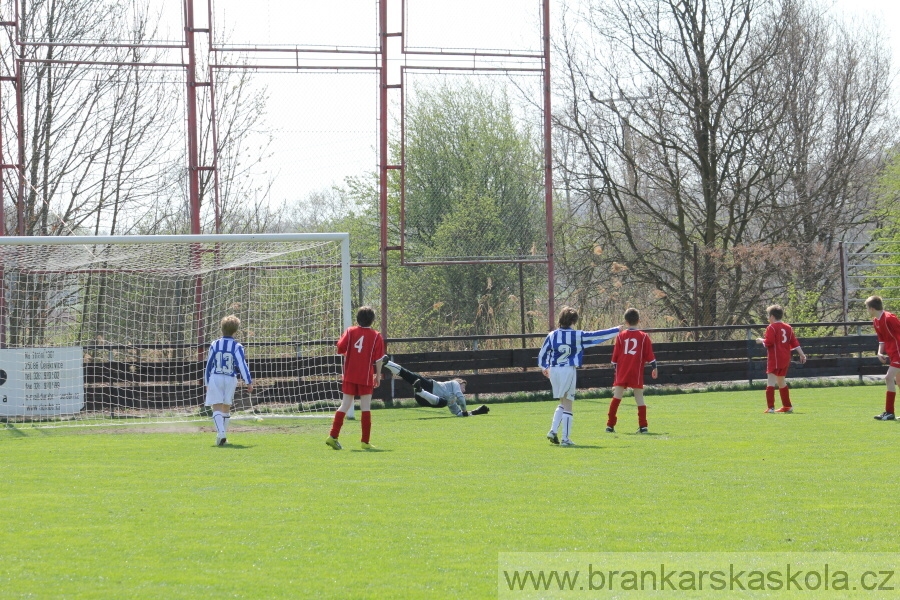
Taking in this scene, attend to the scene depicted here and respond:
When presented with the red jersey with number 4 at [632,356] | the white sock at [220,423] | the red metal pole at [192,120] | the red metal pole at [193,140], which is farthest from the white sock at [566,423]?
the red metal pole at [192,120]

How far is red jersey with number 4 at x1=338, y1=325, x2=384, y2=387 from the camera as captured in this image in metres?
11.9

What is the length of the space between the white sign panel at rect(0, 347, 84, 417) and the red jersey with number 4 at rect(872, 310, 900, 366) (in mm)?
12611

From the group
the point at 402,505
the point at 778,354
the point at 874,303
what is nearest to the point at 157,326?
the point at 778,354

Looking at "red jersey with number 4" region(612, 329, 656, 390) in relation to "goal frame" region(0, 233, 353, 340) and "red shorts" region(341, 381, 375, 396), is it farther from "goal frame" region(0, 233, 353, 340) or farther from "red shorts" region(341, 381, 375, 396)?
"goal frame" region(0, 233, 353, 340)

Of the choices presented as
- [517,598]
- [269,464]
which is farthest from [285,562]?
[269,464]

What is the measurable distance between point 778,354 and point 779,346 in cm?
17

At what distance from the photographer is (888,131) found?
34438mm

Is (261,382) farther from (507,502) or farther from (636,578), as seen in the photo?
(636,578)

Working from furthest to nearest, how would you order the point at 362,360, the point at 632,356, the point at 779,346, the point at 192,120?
the point at 192,120
the point at 779,346
the point at 632,356
the point at 362,360

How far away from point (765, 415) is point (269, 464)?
8.31m

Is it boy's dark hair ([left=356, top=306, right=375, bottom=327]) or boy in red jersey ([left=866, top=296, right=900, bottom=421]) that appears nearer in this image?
boy's dark hair ([left=356, top=306, right=375, bottom=327])

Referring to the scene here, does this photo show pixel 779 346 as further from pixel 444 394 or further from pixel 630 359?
pixel 444 394

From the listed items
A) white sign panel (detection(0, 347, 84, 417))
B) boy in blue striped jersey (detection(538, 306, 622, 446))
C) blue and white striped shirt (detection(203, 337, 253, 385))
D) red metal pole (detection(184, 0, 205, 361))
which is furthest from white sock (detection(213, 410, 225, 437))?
red metal pole (detection(184, 0, 205, 361))

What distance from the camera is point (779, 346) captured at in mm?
16484
